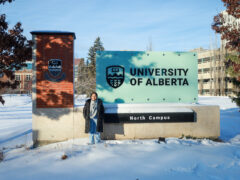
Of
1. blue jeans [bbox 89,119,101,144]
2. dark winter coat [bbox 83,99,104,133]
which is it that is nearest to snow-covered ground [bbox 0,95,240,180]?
blue jeans [bbox 89,119,101,144]

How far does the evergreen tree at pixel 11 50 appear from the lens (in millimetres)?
5215

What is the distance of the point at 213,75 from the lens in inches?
2119

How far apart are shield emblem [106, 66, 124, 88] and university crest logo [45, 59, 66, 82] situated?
170 centimetres

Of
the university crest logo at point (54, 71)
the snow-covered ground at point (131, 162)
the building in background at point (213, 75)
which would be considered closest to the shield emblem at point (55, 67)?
the university crest logo at point (54, 71)

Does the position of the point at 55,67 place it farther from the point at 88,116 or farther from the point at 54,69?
the point at 88,116

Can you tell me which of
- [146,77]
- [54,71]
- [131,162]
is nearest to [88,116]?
[54,71]

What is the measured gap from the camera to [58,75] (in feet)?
20.6

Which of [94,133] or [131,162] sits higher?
[94,133]

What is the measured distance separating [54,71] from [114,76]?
2126mm

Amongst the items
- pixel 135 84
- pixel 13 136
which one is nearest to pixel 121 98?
pixel 135 84

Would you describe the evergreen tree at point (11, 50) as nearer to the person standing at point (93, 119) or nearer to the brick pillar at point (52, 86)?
the brick pillar at point (52, 86)

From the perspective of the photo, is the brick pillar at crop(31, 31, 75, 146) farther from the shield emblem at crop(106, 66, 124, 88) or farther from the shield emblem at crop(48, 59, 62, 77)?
the shield emblem at crop(106, 66, 124, 88)

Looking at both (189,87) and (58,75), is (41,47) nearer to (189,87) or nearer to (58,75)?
(58,75)

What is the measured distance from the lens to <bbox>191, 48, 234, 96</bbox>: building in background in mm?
50312
